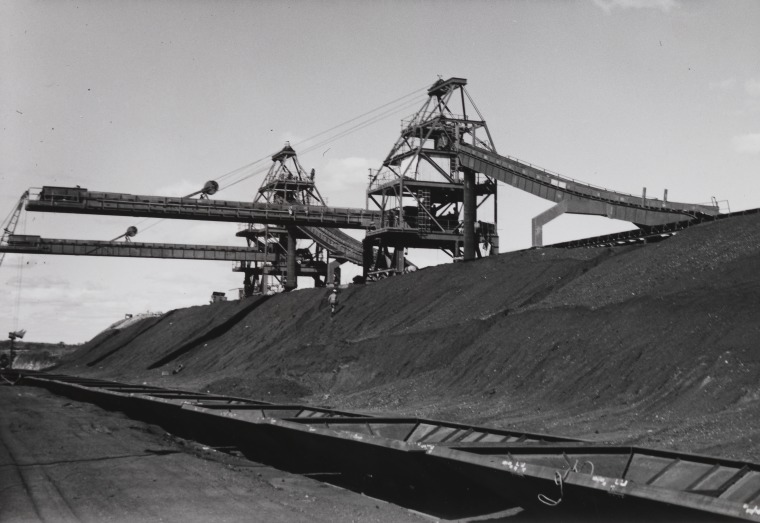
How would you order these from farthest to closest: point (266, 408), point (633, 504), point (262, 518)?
point (266, 408), point (262, 518), point (633, 504)

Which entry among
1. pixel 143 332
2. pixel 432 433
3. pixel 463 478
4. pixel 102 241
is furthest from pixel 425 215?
pixel 463 478

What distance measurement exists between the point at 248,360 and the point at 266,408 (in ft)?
77.5

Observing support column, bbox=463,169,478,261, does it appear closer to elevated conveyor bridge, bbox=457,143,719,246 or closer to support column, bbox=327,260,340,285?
elevated conveyor bridge, bbox=457,143,719,246

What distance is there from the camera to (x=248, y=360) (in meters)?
38.9

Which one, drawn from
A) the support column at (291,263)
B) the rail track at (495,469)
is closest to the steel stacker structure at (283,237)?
the support column at (291,263)

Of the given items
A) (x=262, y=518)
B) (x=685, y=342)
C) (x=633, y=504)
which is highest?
(x=685, y=342)

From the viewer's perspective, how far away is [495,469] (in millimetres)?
7340

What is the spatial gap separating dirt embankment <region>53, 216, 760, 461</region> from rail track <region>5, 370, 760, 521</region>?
4.21m

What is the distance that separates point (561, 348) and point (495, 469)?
14.4 m

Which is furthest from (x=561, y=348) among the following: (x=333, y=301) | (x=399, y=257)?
(x=399, y=257)

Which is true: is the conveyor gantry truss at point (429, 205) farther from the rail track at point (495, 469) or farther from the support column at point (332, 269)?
the rail track at point (495, 469)

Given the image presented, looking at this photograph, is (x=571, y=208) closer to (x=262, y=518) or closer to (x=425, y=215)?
(x=425, y=215)

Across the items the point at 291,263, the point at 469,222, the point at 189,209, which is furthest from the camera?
the point at 291,263

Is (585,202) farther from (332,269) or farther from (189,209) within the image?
(332,269)
